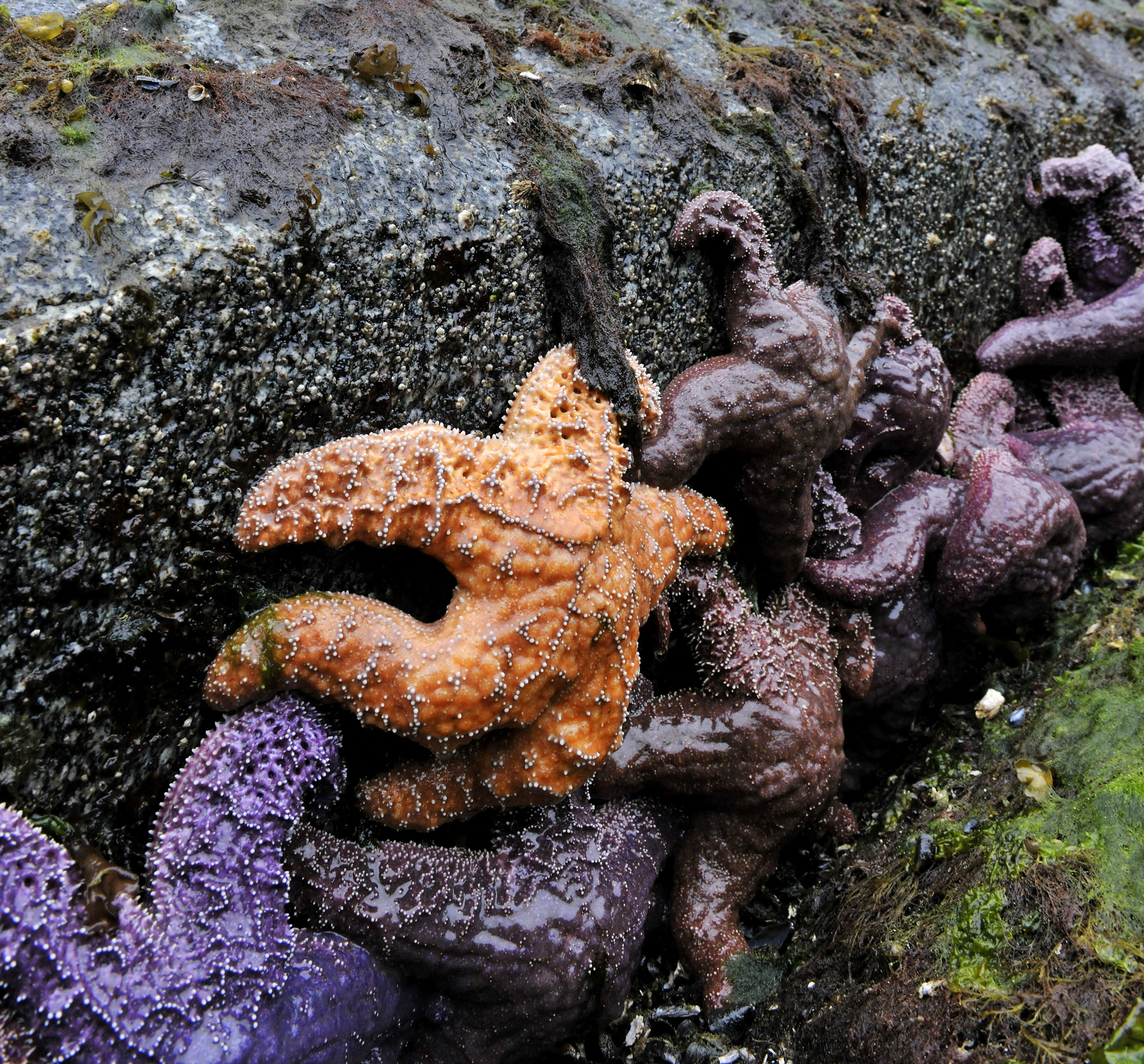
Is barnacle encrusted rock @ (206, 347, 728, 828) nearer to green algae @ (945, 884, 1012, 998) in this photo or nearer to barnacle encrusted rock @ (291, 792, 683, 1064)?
barnacle encrusted rock @ (291, 792, 683, 1064)

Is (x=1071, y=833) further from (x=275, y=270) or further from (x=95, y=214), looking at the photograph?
(x=95, y=214)

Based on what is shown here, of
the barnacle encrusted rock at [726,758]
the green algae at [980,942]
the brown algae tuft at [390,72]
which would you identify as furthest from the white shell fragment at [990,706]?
the brown algae tuft at [390,72]

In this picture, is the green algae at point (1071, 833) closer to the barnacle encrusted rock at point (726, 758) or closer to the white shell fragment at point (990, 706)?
the white shell fragment at point (990, 706)

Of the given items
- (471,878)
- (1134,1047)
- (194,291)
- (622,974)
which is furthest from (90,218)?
(1134,1047)

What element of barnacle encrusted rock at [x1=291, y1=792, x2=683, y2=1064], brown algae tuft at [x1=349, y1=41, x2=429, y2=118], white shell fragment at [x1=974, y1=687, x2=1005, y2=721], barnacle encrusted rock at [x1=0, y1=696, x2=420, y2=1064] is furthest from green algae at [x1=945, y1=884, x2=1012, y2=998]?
brown algae tuft at [x1=349, y1=41, x2=429, y2=118]

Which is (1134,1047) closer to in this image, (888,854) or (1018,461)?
(888,854)
